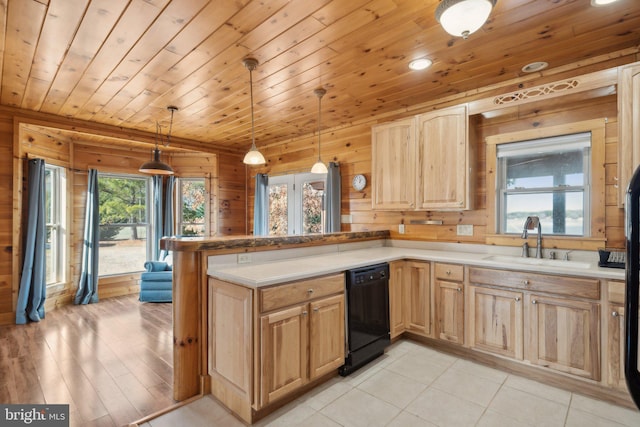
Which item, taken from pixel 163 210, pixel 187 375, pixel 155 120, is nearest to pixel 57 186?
pixel 163 210

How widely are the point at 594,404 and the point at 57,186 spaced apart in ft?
21.9

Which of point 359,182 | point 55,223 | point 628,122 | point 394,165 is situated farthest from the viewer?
point 55,223

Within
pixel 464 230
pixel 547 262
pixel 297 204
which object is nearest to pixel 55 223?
pixel 297 204

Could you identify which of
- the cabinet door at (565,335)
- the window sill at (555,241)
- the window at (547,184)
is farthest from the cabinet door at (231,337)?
the window at (547,184)

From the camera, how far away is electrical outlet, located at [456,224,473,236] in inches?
133

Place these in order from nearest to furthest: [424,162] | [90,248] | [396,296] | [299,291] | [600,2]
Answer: [600,2], [299,291], [396,296], [424,162], [90,248]

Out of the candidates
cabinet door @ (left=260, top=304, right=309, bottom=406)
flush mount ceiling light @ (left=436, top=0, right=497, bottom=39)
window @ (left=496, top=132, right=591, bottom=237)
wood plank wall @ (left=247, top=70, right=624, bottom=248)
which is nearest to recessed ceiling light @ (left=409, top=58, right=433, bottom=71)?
wood plank wall @ (left=247, top=70, right=624, bottom=248)

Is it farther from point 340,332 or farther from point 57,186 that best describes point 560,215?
point 57,186

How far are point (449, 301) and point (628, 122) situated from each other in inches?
75.6

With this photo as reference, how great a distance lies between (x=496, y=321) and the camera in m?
2.65

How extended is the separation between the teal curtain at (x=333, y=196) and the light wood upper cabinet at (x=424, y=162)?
2.38 feet

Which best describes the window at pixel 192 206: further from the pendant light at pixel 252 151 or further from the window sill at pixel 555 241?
the window sill at pixel 555 241

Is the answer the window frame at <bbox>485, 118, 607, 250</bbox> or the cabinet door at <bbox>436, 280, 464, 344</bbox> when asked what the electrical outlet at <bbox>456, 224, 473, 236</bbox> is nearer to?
the window frame at <bbox>485, 118, 607, 250</bbox>

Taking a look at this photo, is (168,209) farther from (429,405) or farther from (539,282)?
(539,282)
